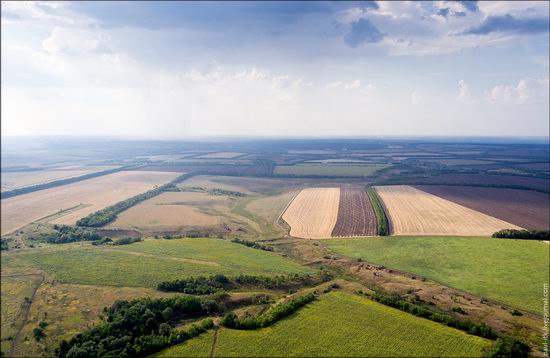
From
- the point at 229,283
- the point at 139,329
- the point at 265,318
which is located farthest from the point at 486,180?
the point at 139,329

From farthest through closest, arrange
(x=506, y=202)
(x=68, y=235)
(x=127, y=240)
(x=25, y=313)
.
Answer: (x=506, y=202), (x=68, y=235), (x=127, y=240), (x=25, y=313)

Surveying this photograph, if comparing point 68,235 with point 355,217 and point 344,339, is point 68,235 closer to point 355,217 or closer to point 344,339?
point 355,217

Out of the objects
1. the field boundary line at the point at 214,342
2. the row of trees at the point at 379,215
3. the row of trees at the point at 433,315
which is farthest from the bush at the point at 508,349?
the row of trees at the point at 379,215

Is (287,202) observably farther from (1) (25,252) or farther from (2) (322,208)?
(1) (25,252)

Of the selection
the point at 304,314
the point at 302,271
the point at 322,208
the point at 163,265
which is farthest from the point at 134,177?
the point at 304,314

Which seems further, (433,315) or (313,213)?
(313,213)

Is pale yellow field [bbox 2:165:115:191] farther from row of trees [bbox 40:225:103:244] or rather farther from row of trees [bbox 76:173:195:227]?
row of trees [bbox 40:225:103:244]

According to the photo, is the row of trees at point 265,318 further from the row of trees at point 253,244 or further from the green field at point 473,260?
the row of trees at point 253,244
